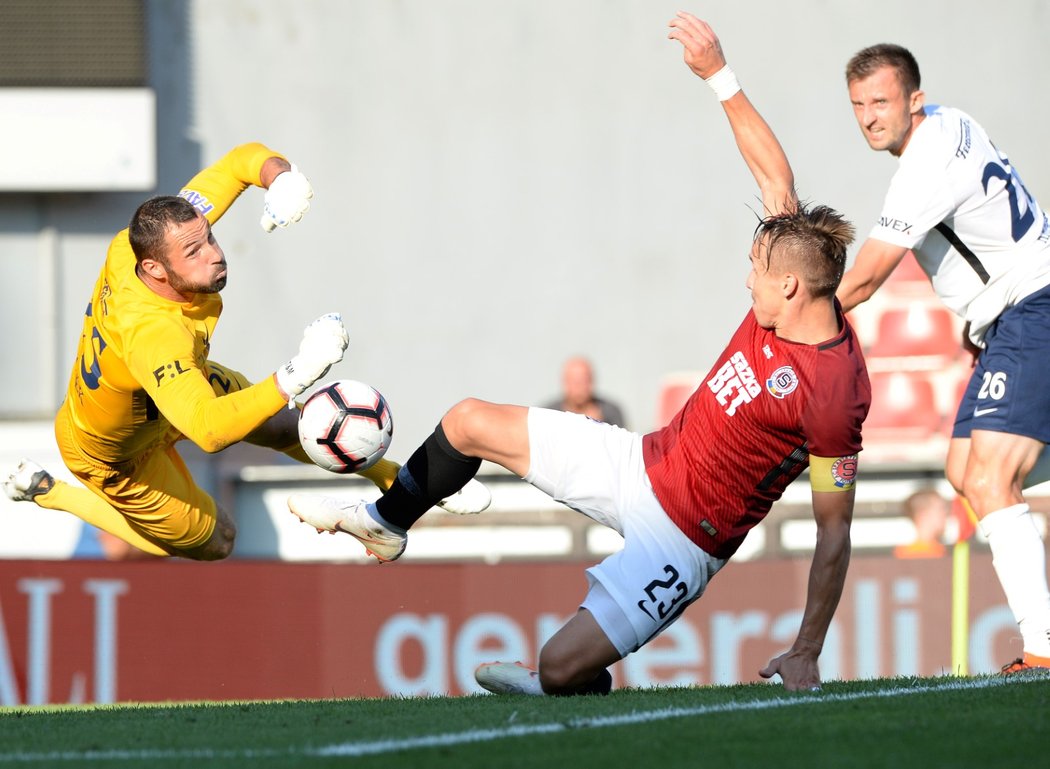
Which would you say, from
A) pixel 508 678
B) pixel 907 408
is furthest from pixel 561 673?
pixel 907 408

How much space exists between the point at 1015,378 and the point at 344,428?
8.98 feet

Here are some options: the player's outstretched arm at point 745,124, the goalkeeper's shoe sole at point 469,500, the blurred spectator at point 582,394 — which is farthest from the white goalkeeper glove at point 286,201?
the blurred spectator at point 582,394

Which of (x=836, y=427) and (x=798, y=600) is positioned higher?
(x=836, y=427)

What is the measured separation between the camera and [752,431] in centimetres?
564

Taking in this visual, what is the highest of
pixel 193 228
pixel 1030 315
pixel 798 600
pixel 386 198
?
pixel 386 198

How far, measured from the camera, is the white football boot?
6.10 meters

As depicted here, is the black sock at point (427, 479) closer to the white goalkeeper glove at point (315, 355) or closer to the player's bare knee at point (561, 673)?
the white goalkeeper glove at point (315, 355)

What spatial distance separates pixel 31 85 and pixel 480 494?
21.8 feet

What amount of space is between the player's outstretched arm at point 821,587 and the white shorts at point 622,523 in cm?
60

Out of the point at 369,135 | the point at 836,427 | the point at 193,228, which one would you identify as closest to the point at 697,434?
the point at 836,427

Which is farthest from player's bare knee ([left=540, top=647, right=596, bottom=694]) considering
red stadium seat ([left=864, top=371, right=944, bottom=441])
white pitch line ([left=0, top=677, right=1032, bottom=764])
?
red stadium seat ([left=864, top=371, right=944, bottom=441])

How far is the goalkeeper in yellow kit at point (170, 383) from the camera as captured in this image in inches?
239

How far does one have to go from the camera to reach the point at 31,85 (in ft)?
38.6

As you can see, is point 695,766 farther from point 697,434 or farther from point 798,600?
point 798,600
